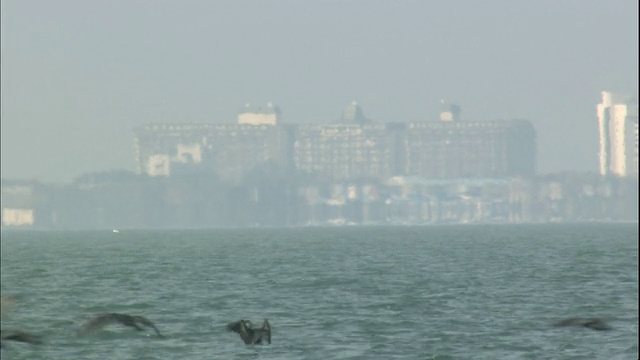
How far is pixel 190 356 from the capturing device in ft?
136

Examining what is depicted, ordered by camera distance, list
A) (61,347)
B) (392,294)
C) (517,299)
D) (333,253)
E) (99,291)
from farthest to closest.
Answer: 1. (333,253)
2. (99,291)
3. (392,294)
4. (517,299)
5. (61,347)

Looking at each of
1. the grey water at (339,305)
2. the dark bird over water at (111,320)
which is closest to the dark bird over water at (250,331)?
the grey water at (339,305)

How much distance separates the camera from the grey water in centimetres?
4291

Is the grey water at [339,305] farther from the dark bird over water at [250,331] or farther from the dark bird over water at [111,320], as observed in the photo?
the dark bird over water at [111,320]

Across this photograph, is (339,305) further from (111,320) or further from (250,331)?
(111,320)

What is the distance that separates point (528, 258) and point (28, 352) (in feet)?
215

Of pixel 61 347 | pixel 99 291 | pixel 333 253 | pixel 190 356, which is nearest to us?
pixel 190 356

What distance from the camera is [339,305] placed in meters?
59.2

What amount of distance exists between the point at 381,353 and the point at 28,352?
818cm

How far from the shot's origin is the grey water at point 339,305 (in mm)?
42906

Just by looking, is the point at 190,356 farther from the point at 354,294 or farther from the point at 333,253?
the point at 333,253

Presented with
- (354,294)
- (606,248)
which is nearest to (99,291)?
(354,294)

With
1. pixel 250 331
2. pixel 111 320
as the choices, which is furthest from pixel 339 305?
pixel 111 320

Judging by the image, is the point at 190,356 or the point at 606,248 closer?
the point at 190,356
